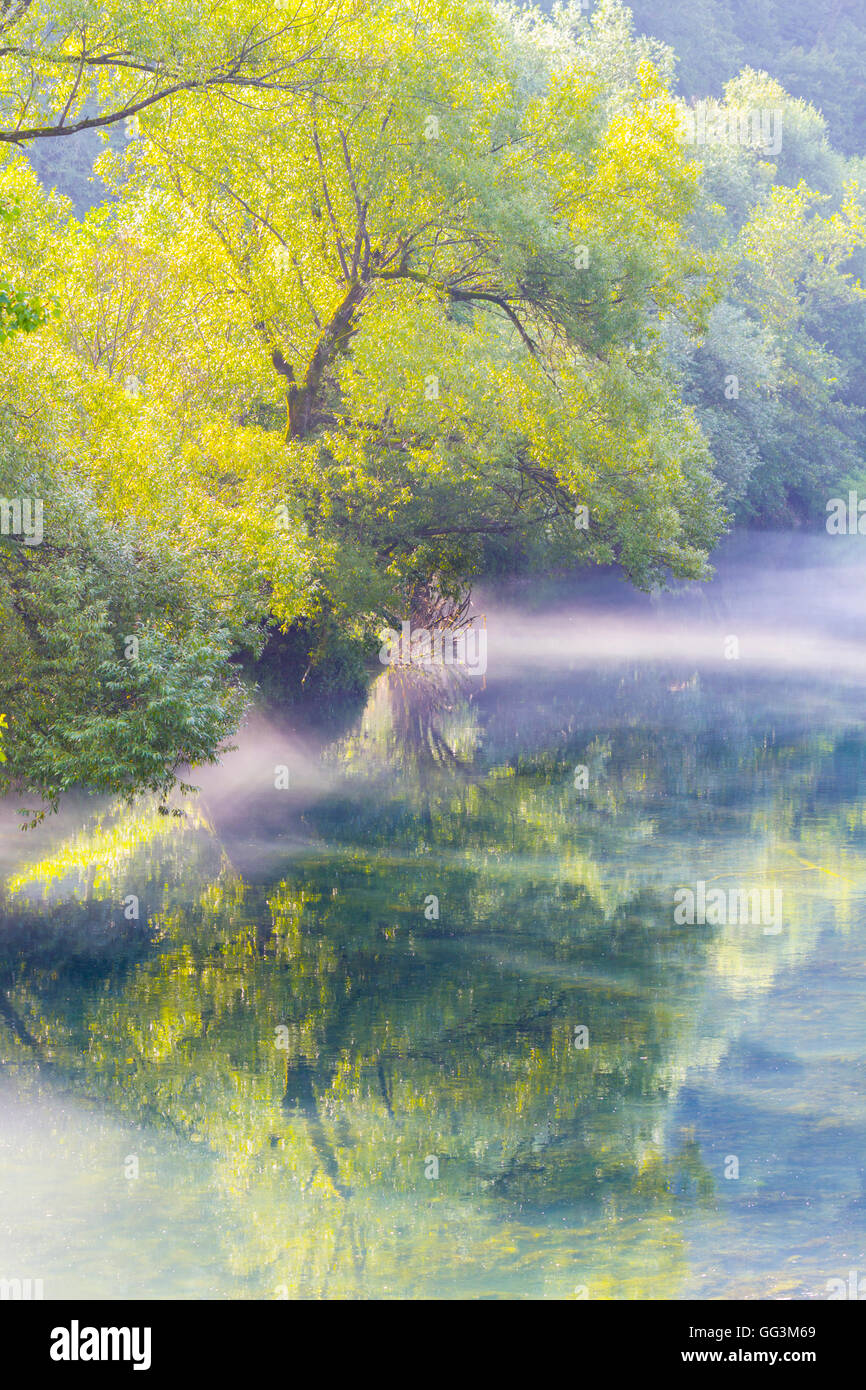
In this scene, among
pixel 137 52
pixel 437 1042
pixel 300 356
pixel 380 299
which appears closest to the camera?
pixel 437 1042

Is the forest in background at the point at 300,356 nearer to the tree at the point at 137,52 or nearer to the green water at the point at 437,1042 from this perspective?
the tree at the point at 137,52

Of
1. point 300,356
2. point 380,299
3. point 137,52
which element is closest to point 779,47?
point 380,299

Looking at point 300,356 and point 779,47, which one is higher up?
point 779,47

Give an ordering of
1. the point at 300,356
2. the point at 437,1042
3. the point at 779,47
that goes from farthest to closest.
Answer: the point at 779,47
the point at 300,356
the point at 437,1042

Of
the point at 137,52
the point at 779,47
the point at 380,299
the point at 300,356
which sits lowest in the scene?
the point at 300,356

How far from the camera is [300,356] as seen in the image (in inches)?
1203

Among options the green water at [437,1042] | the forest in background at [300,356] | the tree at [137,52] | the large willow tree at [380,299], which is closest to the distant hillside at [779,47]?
the forest in background at [300,356]

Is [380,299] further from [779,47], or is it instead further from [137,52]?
[779,47]

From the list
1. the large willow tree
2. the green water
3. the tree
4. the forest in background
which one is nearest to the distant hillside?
the forest in background

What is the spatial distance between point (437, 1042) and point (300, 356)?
19.0 metres

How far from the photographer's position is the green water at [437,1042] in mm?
10570
